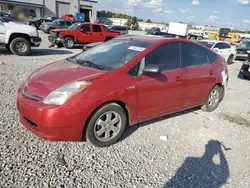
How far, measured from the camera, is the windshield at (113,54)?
3.23m

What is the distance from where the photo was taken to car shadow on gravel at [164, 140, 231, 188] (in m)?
2.49

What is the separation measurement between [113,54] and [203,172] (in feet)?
7.38

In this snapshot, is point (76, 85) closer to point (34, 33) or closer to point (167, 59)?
point (167, 59)

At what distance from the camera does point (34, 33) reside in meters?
9.46

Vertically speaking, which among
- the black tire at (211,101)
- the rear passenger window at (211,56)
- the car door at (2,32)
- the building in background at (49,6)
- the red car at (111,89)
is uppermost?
the building in background at (49,6)

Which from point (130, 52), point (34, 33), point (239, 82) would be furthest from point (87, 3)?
point (130, 52)

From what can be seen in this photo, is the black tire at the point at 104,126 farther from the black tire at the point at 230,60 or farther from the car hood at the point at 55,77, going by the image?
the black tire at the point at 230,60

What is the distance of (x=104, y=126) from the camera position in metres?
2.96

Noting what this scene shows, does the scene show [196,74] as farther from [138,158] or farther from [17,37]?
[17,37]

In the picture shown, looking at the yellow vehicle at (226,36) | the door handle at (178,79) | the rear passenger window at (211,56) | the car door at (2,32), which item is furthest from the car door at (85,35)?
the yellow vehicle at (226,36)

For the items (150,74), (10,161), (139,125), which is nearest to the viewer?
(10,161)

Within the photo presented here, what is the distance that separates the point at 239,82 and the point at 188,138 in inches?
236

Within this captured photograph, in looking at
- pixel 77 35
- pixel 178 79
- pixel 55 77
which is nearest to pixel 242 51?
pixel 77 35

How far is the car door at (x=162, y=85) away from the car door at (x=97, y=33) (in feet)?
36.8
